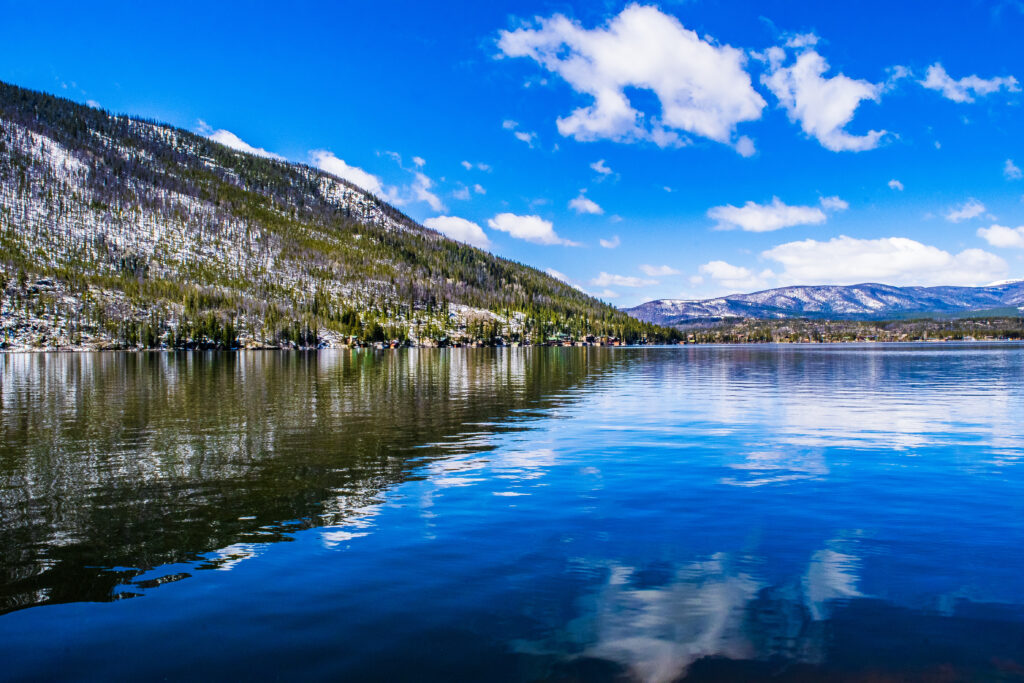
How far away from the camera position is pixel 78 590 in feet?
38.7

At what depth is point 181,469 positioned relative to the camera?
2297 centimetres

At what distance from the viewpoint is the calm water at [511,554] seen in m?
9.26

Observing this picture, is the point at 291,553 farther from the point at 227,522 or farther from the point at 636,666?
the point at 636,666

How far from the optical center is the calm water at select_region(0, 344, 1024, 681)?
30.4ft

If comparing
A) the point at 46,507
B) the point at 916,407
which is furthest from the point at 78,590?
the point at 916,407

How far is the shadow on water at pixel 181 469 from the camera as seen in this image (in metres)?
13.8

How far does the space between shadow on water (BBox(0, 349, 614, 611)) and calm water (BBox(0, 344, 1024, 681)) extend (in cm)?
13

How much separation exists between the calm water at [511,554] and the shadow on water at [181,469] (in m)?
0.13

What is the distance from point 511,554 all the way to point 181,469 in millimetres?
16230

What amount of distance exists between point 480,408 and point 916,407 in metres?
33.5

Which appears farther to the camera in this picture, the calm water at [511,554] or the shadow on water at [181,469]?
the shadow on water at [181,469]

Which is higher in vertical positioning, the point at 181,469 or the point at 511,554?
the point at 181,469

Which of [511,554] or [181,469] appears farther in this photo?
[181,469]

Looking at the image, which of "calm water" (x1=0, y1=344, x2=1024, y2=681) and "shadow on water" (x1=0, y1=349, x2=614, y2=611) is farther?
"shadow on water" (x1=0, y1=349, x2=614, y2=611)
